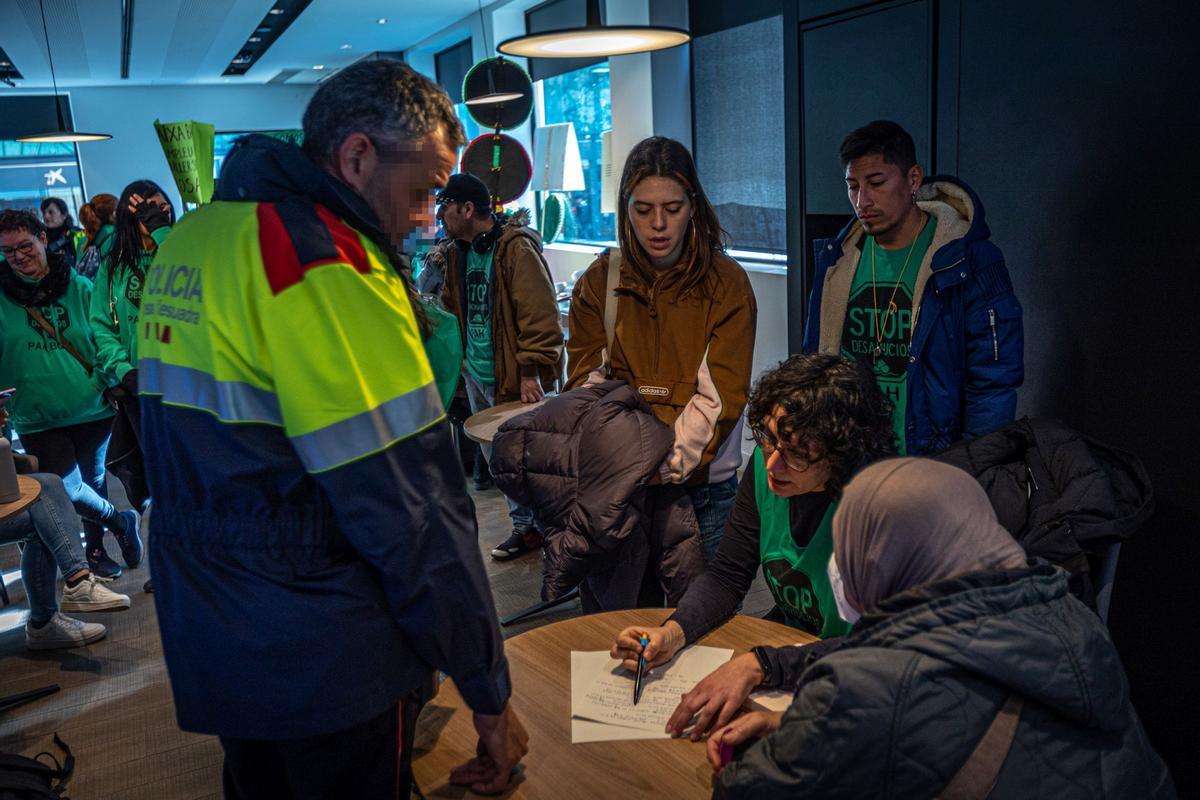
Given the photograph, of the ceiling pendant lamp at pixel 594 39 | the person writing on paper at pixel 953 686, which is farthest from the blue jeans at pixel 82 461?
the person writing on paper at pixel 953 686

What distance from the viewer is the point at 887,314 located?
2.56 metres

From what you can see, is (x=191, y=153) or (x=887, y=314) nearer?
(x=887, y=314)

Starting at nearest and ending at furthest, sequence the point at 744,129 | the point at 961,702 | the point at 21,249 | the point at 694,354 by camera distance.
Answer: the point at 961,702
the point at 694,354
the point at 21,249
the point at 744,129

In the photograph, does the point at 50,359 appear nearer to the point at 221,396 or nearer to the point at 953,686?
the point at 221,396

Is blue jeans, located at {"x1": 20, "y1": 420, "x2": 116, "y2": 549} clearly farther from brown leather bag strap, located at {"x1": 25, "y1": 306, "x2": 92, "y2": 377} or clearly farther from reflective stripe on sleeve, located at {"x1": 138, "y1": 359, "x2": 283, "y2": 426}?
reflective stripe on sleeve, located at {"x1": 138, "y1": 359, "x2": 283, "y2": 426}

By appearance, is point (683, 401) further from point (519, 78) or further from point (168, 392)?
point (519, 78)

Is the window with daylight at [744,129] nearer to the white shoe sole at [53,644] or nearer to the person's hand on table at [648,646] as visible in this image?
the person's hand on table at [648,646]

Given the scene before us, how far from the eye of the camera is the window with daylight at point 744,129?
4.63 m

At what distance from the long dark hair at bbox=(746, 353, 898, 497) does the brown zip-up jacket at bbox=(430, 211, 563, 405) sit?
214 cm

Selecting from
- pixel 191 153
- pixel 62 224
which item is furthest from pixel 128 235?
pixel 62 224

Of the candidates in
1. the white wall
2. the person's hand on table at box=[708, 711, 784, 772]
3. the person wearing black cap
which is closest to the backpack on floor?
the person's hand on table at box=[708, 711, 784, 772]

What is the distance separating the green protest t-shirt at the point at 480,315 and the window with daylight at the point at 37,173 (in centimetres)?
1093

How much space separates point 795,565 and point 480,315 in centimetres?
259

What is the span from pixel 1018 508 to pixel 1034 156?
1332 mm
